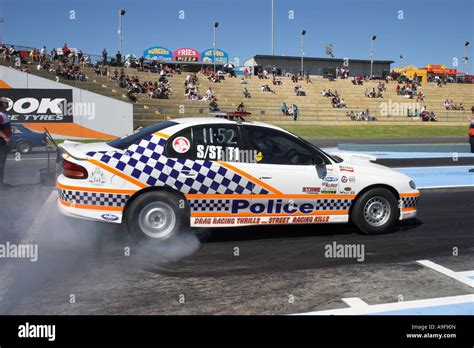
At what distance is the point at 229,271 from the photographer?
5.19 metres

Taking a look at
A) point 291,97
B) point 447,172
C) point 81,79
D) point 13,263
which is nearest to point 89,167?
point 13,263

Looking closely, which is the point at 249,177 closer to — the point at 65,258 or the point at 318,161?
the point at 318,161

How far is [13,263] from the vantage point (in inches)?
211

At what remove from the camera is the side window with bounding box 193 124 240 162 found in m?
6.10

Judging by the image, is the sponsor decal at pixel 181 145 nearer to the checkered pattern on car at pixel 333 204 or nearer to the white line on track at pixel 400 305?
the checkered pattern on car at pixel 333 204

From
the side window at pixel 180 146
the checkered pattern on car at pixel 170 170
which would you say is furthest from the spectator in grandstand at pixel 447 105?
the side window at pixel 180 146

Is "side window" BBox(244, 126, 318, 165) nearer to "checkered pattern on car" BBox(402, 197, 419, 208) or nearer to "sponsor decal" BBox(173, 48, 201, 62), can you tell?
"checkered pattern on car" BBox(402, 197, 419, 208)

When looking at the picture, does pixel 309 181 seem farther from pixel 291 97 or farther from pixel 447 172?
pixel 291 97

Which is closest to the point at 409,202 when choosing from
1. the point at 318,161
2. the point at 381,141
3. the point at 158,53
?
the point at 318,161

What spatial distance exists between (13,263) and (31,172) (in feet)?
28.0

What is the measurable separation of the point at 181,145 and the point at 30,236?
2.38m

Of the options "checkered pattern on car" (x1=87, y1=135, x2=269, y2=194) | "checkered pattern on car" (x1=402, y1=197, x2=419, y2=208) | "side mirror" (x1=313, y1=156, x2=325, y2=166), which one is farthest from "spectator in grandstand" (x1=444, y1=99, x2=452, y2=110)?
"checkered pattern on car" (x1=87, y1=135, x2=269, y2=194)

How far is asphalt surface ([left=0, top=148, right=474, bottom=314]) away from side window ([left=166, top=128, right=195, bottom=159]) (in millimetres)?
1082

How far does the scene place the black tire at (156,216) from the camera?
5.85m
